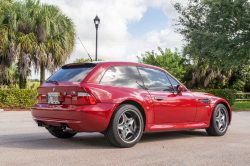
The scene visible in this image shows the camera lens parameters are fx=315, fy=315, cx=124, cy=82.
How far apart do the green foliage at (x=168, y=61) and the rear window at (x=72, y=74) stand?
28807mm

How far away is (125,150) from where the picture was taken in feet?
18.1

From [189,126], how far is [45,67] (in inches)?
682

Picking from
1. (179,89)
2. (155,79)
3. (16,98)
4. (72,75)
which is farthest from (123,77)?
(16,98)

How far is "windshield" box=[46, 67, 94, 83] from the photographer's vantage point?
575 cm

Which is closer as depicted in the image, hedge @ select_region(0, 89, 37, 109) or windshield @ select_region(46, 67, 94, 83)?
windshield @ select_region(46, 67, 94, 83)

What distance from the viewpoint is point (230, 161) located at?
475cm

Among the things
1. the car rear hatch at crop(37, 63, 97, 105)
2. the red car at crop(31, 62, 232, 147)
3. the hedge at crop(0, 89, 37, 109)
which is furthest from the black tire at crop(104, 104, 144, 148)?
the hedge at crop(0, 89, 37, 109)

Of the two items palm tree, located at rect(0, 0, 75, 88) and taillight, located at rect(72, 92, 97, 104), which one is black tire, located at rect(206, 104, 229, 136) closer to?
taillight, located at rect(72, 92, 97, 104)

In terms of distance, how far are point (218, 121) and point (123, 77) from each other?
287 centimetres

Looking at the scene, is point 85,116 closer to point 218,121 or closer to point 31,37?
point 218,121

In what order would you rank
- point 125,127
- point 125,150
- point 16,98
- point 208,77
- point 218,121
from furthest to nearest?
point 208,77
point 16,98
point 218,121
point 125,127
point 125,150

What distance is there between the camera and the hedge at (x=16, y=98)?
17141 millimetres

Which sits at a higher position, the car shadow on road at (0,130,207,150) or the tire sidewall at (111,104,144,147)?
the tire sidewall at (111,104,144,147)

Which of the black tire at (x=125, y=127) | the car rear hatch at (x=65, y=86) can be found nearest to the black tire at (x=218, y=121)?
the black tire at (x=125, y=127)
